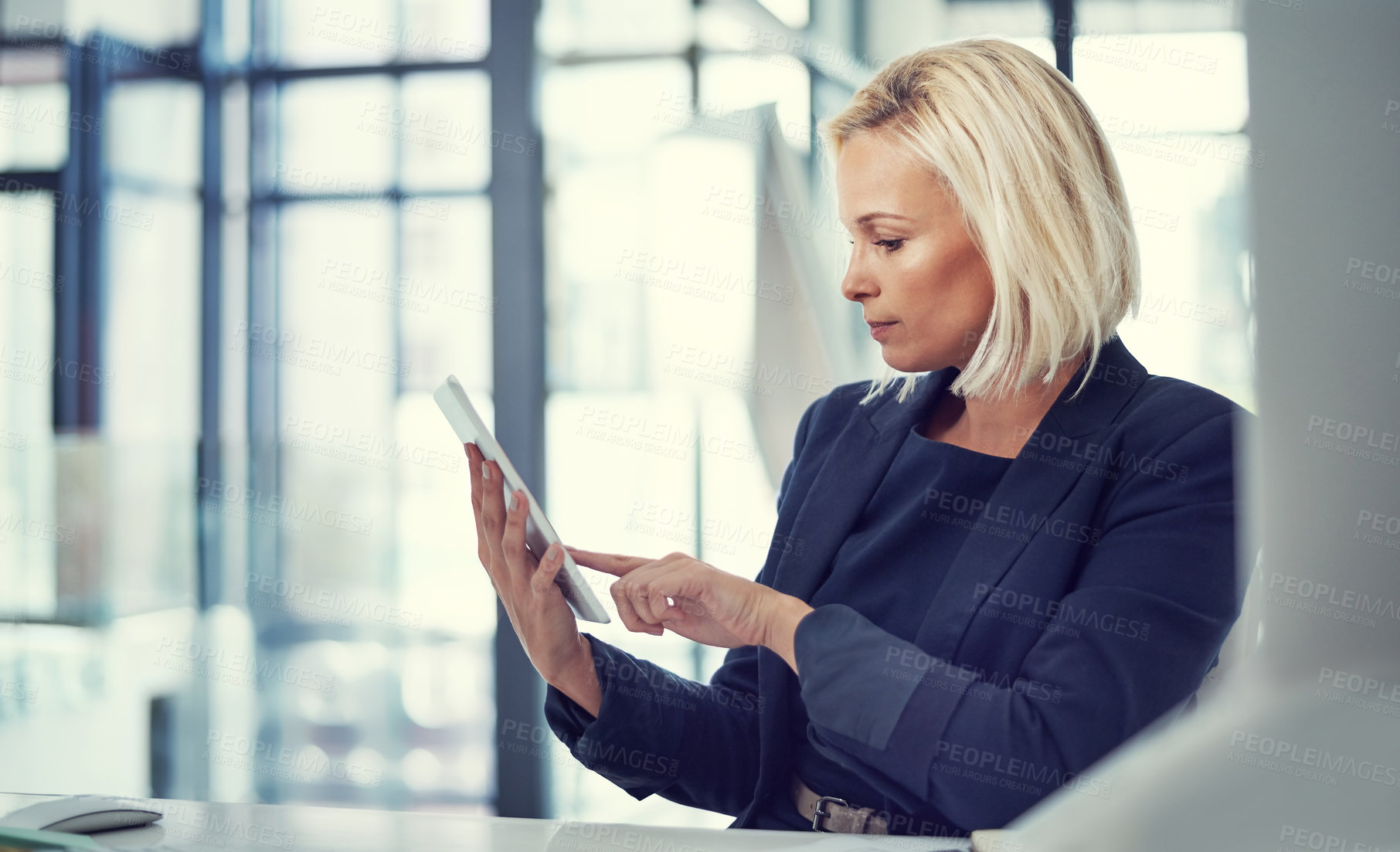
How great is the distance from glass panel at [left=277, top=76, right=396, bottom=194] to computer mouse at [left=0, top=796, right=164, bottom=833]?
284cm

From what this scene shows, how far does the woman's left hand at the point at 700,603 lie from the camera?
3.59 feet

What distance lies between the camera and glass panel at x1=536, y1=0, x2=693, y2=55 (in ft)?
10.8

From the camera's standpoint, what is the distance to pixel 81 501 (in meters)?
3.43

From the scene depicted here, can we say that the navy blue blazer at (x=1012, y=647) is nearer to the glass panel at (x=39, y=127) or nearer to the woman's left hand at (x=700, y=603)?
the woman's left hand at (x=700, y=603)

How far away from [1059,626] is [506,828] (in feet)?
1.81

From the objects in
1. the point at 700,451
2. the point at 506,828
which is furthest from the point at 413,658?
the point at 506,828

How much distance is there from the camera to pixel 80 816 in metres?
0.89

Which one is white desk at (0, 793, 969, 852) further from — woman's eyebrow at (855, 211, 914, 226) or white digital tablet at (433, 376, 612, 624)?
woman's eyebrow at (855, 211, 914, 226)

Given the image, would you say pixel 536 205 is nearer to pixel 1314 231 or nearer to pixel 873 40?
pixel 873 40

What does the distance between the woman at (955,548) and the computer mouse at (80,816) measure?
426 millimetres

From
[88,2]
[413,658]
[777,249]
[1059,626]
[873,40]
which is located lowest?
[413,658]

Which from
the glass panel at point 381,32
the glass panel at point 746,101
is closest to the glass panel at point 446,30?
the glass panel at point 381,32

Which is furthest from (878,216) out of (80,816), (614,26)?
(614,26)

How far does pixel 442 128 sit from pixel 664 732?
2677mm
